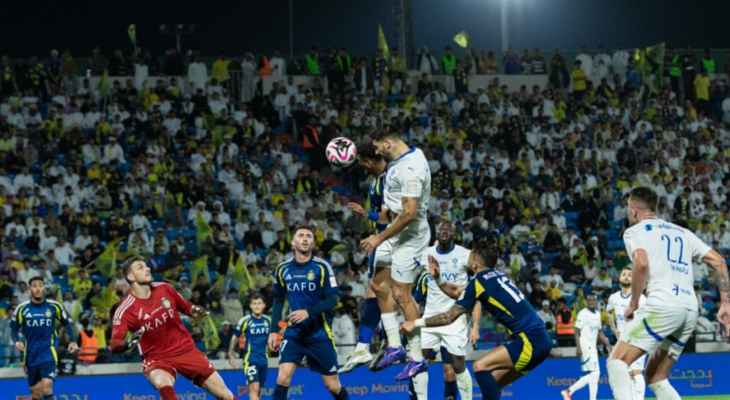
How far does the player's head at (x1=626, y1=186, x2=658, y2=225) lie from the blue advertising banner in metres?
→ 11.8

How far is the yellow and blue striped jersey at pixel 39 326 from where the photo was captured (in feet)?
63.7

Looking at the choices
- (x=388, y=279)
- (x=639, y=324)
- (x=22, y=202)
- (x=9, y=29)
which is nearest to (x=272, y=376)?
(x=22, y=202)

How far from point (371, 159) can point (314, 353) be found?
10.8 feet

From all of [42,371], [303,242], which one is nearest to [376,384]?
[42,371]

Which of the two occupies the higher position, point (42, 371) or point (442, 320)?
point (442, 320)

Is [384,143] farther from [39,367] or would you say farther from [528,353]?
[39,367]

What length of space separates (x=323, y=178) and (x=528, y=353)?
62.6 feet

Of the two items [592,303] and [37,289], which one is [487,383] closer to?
[37,289]

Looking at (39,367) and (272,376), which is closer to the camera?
(39,367)

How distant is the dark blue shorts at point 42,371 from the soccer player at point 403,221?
7966 millimetres

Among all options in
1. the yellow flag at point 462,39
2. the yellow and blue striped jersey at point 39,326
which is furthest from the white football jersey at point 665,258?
the yellow flag at point 462,39

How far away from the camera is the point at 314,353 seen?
50.8 feet

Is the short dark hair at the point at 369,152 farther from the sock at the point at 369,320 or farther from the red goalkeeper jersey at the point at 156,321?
the red goalkeeper jersey at the point at 156,321

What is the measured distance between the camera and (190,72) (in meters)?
34.0
